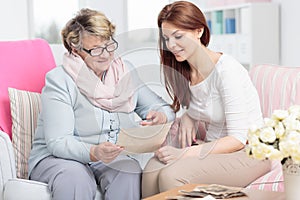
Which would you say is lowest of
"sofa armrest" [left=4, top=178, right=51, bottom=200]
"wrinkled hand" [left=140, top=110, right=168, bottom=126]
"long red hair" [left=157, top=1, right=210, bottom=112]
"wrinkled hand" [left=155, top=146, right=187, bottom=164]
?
"sofa armrest" [left=4, top=178, right=51, bottom=200]

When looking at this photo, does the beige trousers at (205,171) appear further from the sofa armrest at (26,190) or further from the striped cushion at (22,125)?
the striped cushion at (22,125)

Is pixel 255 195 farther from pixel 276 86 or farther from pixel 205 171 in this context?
pixel 276 86

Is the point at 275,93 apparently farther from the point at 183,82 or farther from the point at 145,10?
the point at 145,10

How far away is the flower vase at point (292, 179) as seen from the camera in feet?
5.31

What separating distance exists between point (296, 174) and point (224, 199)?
273 millimetres

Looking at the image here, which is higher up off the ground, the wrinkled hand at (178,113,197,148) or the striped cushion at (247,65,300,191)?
the striped cushion at (247,65,300,191)

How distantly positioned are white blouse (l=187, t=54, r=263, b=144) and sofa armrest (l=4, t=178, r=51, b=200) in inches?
25.5

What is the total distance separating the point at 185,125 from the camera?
2.25 metres

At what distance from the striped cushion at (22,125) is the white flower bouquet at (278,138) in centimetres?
108

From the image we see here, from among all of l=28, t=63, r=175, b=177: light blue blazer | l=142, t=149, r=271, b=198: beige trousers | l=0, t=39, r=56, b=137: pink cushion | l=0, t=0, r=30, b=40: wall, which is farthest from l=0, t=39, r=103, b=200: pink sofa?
l=0, t=0, r=30, b=40: wall

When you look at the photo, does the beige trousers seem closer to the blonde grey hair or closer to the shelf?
the blonde grey hair

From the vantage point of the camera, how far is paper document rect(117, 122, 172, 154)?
206 centimetres

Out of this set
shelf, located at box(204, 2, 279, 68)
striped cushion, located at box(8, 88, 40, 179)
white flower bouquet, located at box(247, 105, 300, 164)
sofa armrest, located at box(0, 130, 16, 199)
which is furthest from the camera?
shelf, located at box(204, 2, 279, 68)

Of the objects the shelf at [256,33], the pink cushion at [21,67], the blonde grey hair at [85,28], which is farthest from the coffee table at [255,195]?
the shelf at [256,33]
